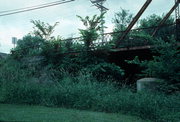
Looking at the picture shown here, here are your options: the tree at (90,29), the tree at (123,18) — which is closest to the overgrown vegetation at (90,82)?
the tree at (90,29)

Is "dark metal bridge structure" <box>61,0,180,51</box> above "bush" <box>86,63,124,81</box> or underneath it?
above

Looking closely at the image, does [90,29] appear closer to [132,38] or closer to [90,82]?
[132,38]

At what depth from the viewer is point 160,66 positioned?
8477 mm

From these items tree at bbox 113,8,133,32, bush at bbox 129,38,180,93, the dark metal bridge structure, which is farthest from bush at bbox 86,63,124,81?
tree at bbox 113,8,133,32

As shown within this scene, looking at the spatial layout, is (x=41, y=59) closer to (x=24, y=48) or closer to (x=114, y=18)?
(x=24, y=48)

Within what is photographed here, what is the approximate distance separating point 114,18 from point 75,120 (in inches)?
941

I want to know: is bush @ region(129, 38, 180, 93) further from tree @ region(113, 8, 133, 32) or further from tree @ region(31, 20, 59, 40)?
tree @ region(113, 8, 133, 32)

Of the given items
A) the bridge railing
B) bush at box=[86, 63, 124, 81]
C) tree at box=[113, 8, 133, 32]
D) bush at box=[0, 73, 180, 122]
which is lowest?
bush at box=[0, 73, 180, 122]

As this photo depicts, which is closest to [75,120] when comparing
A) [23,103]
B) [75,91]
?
[75,91]

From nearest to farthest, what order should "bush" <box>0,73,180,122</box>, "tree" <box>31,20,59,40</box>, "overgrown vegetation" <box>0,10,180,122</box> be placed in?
"bush" <box>0,73,180,122</box> < "overgrown vegetation" <box>0,10,180,122</box> < "tree" <box>31,20,59,40</box>

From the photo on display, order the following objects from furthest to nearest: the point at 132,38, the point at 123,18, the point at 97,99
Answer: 1. the point at 123,18
2. the point at 132,38
3. the point at 97,99

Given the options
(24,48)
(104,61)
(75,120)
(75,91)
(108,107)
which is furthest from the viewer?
(24,48)

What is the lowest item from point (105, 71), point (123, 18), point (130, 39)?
point (105, 71)

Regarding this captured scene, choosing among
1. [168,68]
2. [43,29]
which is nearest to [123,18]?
[43,29]
